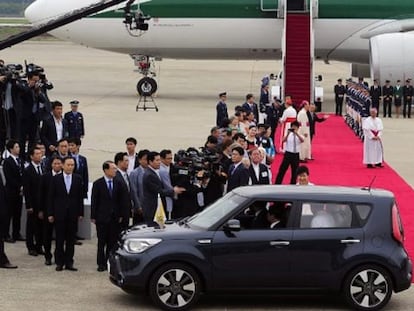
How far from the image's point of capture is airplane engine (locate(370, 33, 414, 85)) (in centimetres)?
3716

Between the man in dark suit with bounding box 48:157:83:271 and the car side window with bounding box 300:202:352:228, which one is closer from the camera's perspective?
the car side window with bounding box 300:202:352:228

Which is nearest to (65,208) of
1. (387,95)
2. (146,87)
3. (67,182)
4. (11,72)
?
(67,182)

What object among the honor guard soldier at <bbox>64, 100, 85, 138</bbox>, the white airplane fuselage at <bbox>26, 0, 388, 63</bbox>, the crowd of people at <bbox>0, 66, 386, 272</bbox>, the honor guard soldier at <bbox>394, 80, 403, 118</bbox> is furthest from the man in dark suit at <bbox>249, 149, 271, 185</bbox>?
the white airplane fuselage at <bbox>26, 0, 388, 63</bbox>

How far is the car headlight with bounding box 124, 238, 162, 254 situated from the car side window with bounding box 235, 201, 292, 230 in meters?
1.04

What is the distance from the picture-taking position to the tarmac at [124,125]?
1226 centimetres

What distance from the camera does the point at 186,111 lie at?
3672 centimetres

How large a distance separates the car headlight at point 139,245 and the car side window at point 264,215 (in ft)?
3.43

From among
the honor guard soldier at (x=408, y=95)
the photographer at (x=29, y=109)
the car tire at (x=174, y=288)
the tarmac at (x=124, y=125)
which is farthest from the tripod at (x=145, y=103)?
the car tire at (x=174, y=288)

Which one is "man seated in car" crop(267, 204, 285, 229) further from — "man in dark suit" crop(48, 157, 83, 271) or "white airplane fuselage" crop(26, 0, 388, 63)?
"white airplane fuselage" crop(26, 0, 388, 63)

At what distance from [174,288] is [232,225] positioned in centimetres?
99

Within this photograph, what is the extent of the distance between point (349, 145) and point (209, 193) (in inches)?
583

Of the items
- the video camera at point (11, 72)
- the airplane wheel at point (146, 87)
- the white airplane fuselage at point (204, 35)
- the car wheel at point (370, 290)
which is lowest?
the car wheel at point (370, 290)

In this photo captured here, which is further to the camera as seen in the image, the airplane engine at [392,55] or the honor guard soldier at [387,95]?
the airplane engine at [392,55]

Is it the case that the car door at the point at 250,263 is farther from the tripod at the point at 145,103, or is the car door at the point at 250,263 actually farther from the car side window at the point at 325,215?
the tripod at the point at 145,103
